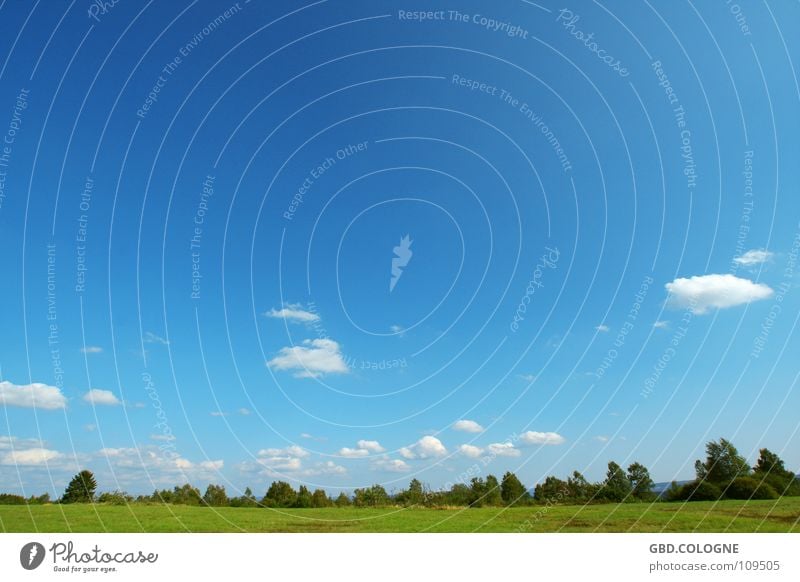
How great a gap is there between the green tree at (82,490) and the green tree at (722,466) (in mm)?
45252

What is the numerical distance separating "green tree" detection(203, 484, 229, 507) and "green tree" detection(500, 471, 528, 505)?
2064 centimetres

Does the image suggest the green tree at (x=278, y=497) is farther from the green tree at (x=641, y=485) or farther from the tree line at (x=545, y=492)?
the green tree at (x=641, y=485)

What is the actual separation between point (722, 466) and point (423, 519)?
24355 mm

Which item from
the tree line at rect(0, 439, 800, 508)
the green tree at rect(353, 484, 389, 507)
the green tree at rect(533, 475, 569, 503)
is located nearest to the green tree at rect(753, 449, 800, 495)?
the tree line at rect(0, 439, 800, 508)

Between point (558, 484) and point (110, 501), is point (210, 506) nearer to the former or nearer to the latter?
point (110, 501)

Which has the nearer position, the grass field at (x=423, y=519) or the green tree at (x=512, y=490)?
the grass field at (x=423, y=519)

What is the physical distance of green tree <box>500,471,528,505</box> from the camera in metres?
40.2

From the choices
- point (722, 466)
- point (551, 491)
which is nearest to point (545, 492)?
point (551, 491)

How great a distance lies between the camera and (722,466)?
42.4 metres

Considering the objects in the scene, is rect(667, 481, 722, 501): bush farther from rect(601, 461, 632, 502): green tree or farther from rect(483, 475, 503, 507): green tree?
rect(483, 475, 503, 507): green tree

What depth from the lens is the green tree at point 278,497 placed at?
131 ft

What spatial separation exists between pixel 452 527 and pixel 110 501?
27376mm

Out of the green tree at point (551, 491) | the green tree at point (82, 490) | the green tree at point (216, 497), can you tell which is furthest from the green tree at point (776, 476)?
the green tree at point (82, 490)
